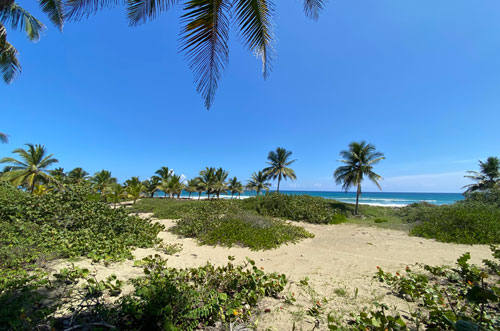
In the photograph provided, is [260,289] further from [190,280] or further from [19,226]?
[19,226]

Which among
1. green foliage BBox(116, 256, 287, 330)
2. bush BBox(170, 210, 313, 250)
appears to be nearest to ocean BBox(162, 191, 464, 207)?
bush BBox(170, 210, 313, 250)

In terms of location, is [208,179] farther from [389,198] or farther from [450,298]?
[389,198]

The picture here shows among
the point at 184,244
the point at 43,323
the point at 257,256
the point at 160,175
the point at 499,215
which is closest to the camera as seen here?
the point at 43,323

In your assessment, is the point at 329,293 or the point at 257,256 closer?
the point at 329,293

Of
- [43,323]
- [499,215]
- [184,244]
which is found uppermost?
[499,215]

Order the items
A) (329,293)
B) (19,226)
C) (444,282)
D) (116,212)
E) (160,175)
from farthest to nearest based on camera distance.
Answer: (160,175) → (116,212) → (19,226) → (444,282) → (329,293)

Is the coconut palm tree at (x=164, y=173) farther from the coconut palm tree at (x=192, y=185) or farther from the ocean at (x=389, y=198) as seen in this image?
the ocean at (x=389, y=198)

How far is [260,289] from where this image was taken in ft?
10.8

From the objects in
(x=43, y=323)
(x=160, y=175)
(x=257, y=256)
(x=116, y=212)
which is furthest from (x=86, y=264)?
(x=160, y=175)

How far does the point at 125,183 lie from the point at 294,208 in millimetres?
32993

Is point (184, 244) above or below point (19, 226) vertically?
below

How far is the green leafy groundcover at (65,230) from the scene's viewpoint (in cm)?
423

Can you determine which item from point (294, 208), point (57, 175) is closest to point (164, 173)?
point (57, 175)

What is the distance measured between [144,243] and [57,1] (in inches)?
249
